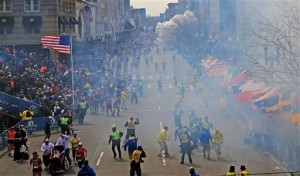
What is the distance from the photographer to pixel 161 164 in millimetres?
18031

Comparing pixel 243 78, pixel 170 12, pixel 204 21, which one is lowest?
pixel 243 78

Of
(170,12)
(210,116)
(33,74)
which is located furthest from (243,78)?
(170,12)

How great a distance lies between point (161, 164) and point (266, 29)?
9.75 m

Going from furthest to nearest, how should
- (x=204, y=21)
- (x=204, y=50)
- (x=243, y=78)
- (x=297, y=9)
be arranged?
(x=204, y=21) < (x=204, y=50) < (x=243, y=78) < (x=297, y=9)

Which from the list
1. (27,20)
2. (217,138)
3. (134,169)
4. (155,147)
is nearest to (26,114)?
(155,147)

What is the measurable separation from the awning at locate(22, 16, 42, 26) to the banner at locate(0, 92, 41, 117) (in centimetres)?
2104

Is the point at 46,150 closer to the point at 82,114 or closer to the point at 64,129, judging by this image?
the point at 64,129

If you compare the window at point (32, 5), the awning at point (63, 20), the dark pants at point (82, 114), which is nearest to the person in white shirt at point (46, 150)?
the dark pants at point (82, 114)

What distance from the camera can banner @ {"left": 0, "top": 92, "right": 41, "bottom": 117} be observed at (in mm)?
25328

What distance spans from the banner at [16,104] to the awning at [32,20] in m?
21.0

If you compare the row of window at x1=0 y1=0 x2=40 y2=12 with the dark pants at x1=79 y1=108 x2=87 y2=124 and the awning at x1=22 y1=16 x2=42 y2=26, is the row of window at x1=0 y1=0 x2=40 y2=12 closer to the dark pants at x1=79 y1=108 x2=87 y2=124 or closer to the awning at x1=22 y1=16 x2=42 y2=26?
the awning at x1=22 y1=16 x2=42 y2=26

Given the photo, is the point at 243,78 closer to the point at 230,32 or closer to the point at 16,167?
the point at 16,167

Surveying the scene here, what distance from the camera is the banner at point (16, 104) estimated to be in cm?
2533

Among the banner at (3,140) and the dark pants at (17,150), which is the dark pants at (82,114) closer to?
the banner at (3,140)
